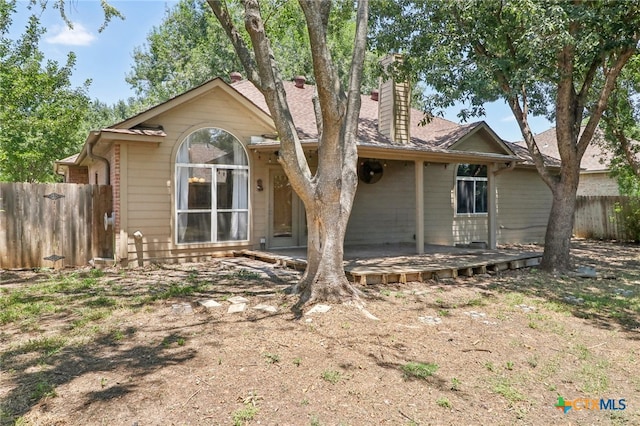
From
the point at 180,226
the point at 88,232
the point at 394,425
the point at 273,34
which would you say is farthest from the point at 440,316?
the point at 273,34

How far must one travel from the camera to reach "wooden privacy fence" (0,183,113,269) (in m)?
8.12

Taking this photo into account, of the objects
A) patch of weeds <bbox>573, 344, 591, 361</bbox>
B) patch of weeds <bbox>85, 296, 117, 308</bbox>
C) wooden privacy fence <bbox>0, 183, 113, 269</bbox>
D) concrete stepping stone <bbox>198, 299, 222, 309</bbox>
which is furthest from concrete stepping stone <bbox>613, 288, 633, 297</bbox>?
wooden privacy fence <bbox>0, 183, 113, 269</bbox>

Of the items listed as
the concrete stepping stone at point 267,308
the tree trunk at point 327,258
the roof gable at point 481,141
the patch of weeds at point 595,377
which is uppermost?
the roof gable at point 481,141

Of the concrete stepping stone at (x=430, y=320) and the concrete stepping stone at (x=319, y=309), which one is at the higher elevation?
the concrete stepping stone at (x=319, y=309)

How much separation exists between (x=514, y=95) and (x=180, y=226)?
24.7 feet

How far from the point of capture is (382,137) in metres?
10.7

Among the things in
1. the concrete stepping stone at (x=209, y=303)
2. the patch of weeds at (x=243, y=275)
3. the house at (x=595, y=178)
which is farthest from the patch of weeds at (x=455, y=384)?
the house at (x=595, y=178)

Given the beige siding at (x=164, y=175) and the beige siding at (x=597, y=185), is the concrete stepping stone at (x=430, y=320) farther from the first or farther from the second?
the beige siding at (x=597, y=185)

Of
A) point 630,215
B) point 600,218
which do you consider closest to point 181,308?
point 630,215

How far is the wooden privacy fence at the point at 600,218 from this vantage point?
50.4 feet

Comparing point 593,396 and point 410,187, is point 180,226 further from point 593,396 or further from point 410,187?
point 593,396

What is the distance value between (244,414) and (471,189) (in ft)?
39.0

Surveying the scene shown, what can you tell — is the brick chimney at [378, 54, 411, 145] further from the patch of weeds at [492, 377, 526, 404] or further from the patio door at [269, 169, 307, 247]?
the patch of weeds at [492, 377, 526, 404]

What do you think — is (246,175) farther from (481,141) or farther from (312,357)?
(481,141)
